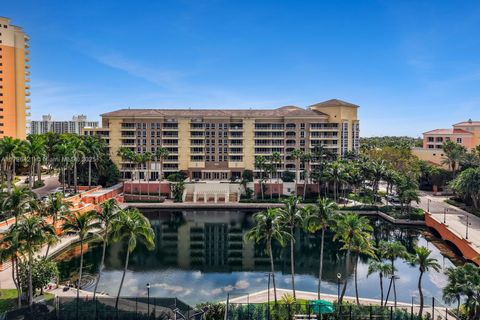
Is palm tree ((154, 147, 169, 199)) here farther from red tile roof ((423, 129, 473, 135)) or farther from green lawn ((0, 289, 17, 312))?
red tile roof ((423, 129, 473, 135))

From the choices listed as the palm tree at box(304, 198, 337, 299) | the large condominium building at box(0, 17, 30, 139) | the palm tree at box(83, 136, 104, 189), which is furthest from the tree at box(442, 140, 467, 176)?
the large condominium building at box(0, 17, 30, 139)

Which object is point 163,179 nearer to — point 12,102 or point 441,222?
point 12,102

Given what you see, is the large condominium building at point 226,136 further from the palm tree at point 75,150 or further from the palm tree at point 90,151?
the palm tree at point 75,150

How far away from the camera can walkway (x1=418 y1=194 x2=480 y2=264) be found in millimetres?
49981

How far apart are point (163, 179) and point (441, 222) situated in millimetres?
68900

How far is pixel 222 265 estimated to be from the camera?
50.0m

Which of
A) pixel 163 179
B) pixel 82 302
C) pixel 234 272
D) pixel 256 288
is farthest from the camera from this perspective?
pixel 163 179

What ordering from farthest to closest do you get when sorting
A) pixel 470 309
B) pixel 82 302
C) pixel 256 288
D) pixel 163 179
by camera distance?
pixel 163 179 < pixel 256 288 < pixel 82 302 < pixel 470 309

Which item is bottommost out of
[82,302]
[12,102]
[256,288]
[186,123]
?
[256,288]

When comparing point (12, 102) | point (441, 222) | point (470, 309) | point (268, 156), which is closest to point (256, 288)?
point (470, 309)

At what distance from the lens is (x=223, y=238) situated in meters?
63.5

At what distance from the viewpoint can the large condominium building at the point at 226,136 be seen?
104375 mm

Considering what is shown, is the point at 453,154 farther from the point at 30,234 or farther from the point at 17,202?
the point at 30,234

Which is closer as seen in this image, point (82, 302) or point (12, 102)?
point (82, 302)
